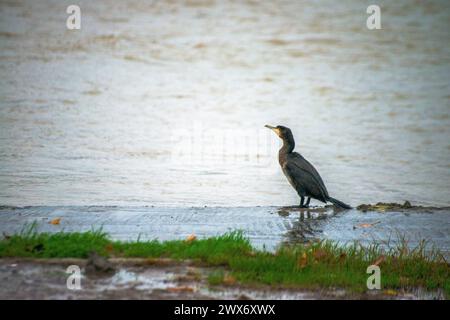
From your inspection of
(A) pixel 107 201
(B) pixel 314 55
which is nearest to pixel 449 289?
(A) pixel 107 201

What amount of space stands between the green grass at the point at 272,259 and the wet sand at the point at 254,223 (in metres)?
0.69

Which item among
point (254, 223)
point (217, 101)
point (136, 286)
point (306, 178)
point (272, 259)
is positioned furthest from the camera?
point (217, 101)

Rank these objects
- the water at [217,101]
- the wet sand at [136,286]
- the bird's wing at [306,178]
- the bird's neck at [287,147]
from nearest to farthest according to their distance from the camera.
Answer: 1. the wet sand at [136,286]
2. the bird's wing at [306,178]
3. the bird's neck at [287,147]
4. the water at [217,101]

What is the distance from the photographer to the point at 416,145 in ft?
59.9

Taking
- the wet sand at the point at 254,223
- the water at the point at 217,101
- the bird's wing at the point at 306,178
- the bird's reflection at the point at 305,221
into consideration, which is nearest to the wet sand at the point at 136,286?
the wet sand at the point at 254,223

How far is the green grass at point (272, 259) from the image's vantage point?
7.08 metres

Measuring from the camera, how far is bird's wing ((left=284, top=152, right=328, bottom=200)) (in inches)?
442

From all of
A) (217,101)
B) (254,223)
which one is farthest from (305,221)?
(217,101)

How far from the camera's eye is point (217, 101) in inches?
918

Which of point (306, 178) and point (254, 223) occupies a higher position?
point (306, 178)

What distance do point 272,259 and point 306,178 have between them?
3.97 metres

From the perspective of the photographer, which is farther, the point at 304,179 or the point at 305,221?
the point at 304,179

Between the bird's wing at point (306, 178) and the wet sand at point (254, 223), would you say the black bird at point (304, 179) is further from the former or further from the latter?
the wet sand at point (254, 223)

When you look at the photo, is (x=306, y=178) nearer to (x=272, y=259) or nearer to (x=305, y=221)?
(x=305, y=221)
